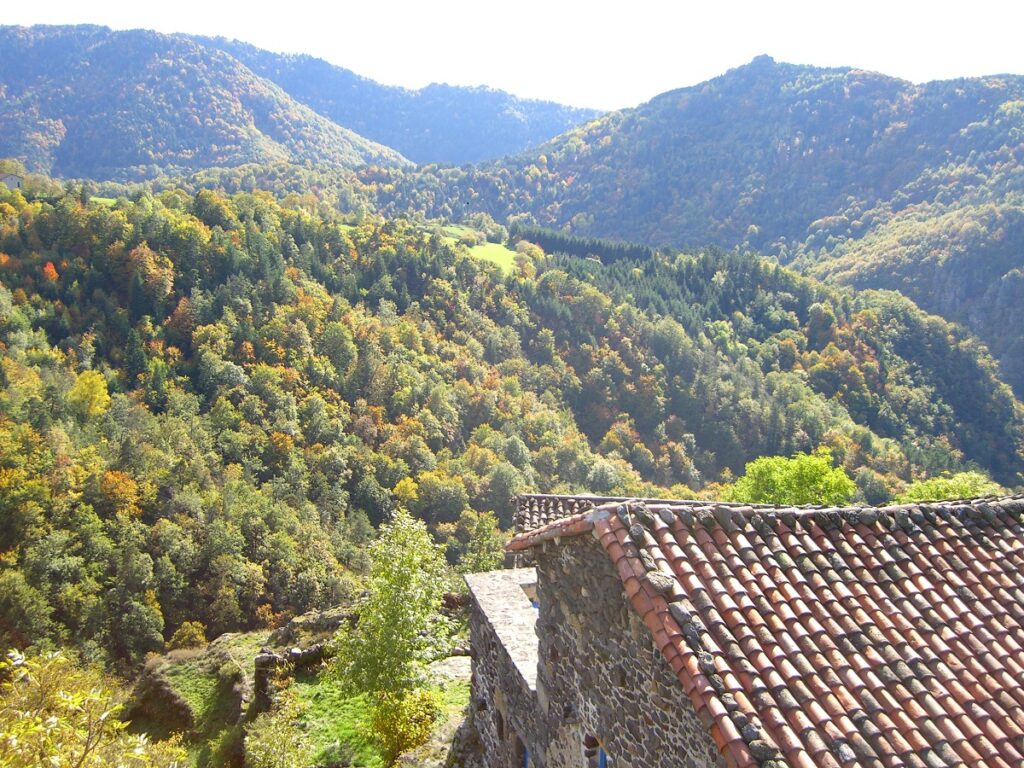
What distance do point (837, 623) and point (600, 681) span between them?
118 inches

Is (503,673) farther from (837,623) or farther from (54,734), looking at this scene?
(837,623)

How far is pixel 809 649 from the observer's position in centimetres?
680

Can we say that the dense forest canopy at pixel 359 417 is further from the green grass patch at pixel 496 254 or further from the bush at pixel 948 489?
the green grass patch at pixel 496 254

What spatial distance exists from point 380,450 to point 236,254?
31876 mm

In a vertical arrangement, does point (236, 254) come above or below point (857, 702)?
below

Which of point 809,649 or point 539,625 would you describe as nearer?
point 809,649

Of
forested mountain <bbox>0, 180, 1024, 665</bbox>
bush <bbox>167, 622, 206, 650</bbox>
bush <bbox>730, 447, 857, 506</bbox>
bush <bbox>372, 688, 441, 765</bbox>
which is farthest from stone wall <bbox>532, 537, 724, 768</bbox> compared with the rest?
forested mountain <bbox>0, 180, 1024, 665</bbox>

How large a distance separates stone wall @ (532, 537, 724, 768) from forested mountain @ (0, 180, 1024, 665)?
43426mm

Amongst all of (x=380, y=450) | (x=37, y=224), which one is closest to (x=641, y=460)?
(x=380, y=450)

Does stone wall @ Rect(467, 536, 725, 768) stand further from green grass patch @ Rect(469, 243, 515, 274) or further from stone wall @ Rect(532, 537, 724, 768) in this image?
green grass patch @ Rect(469, 243, 515, 274)

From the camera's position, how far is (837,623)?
7.13 meters

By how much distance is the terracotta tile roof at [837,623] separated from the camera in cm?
621

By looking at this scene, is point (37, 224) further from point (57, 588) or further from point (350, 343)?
point (57, 588)

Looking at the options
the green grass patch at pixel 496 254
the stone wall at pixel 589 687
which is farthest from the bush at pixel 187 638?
the green grass patch at pixel 496 254
